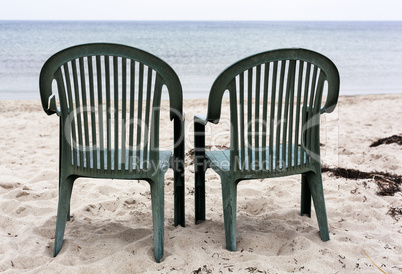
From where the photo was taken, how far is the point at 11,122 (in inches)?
245

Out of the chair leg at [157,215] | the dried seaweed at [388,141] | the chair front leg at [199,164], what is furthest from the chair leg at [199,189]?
the dried seaweed at [388,141]

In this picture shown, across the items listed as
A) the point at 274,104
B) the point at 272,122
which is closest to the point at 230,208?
the point at 272,122

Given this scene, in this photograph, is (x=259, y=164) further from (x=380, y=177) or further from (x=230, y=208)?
(x=380, y=177)

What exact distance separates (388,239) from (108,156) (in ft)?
6.21

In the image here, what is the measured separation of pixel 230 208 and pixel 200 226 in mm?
535

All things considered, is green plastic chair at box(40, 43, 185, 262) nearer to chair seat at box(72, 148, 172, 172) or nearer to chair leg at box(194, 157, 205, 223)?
chair seat at box(72, 148, 172, 172)

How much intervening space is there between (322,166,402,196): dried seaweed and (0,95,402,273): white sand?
0.33 ft

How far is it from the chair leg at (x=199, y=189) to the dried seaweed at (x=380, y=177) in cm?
156

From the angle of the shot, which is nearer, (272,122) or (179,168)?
(272,122)

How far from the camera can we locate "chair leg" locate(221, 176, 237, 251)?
96.8 inches

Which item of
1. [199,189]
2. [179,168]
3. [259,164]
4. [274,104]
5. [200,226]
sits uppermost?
[274,104]

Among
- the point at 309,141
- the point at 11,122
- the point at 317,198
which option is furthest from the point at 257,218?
the point at 11,122

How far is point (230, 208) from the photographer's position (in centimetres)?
248

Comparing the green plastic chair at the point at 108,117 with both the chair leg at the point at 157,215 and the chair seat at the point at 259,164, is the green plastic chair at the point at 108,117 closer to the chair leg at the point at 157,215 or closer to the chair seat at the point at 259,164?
the chair leg at the point at 157,215
